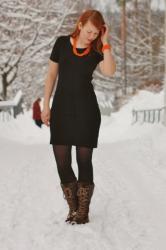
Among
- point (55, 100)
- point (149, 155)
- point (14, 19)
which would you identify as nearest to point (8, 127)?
point (14, 19)

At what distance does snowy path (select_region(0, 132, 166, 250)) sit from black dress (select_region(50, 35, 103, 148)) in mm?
810

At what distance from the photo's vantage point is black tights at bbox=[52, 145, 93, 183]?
456 cm

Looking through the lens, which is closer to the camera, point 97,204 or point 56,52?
point 56,52

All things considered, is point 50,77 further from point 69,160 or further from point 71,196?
point 71,196

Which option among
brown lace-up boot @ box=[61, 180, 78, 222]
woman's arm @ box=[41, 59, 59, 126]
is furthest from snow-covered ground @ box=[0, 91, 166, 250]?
woman's arm @ box=[41, 59, 59, 126]

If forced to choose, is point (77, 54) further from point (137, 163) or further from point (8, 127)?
point (8, 127)

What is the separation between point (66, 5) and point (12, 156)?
15187 millimetres

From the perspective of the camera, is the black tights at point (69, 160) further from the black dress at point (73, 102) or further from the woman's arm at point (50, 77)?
the woman's arm at point (50, 77)

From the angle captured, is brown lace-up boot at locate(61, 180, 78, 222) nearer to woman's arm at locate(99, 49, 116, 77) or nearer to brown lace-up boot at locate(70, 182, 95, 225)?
brown lace-up boot at locate(70, 182, 95, 225)

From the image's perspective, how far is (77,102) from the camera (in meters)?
4.48

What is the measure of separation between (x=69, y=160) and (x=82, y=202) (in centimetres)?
41

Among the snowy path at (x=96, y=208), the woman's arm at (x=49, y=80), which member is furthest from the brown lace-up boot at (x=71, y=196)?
the woman's arm at (x=49, y=80)

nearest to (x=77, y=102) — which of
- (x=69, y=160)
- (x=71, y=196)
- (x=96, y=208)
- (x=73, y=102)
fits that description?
(x=73, y=102)

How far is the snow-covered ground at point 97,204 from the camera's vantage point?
13.5 feet
